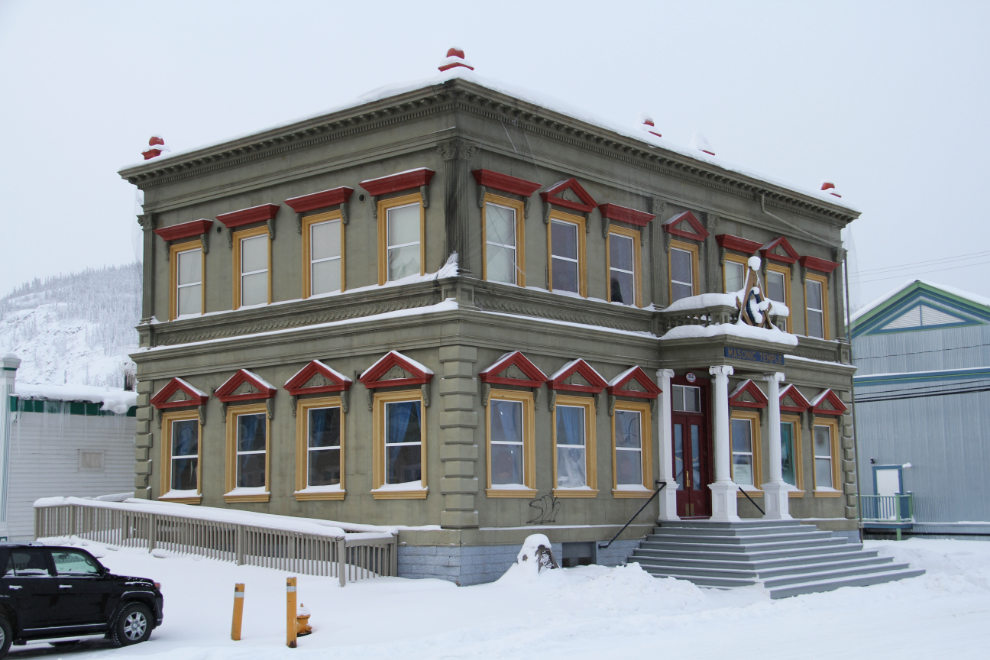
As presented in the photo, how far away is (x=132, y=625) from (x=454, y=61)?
1285 centimetres

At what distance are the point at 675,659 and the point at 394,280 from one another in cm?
1176

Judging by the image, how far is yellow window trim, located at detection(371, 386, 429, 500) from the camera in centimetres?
2266

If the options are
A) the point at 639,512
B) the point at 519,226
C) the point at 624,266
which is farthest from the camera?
the point at 624,266

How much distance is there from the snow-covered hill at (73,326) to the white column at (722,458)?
410 ft

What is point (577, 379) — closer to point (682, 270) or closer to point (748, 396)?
point (682, 270)

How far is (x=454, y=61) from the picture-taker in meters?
23.2

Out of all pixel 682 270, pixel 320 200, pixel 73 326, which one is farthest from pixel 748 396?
pixel 73 326

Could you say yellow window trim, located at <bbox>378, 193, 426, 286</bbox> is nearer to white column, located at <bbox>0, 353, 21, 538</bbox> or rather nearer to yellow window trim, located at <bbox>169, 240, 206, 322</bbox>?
yellow window trim, located at <bbox>169, 240, 206, 322</bbox>

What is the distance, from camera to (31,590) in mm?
15008

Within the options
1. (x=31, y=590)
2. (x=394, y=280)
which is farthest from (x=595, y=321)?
(x=31, y=590)

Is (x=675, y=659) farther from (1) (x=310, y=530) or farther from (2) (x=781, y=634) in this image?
(1) (x=310, y=530)

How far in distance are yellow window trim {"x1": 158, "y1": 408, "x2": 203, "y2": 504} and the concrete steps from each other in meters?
10.4

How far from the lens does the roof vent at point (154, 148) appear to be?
28.9 m

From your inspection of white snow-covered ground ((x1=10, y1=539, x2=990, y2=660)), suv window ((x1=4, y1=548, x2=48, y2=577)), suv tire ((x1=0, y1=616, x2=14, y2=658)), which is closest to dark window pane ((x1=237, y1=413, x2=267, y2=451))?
white snow-covered ground ((x1=10, y1=539, x2=990, y2=660))
